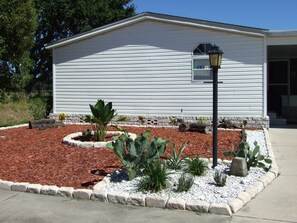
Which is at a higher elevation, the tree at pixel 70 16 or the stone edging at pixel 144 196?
the tree at pixel 70 16

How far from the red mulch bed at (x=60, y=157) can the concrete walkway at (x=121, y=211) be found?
0.70 m

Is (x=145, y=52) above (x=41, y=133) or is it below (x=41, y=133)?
above

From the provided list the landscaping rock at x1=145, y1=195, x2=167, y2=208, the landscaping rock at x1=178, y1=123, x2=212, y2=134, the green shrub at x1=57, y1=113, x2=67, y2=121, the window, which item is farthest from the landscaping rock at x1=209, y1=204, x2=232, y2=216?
the green shrub at x1=57, y1=113, x2=67, y2=121

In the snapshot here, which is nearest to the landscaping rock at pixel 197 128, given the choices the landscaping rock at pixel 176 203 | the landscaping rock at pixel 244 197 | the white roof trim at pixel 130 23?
the white roof trim at pixel 130 23

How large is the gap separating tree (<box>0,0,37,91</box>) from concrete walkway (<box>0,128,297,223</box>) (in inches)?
332

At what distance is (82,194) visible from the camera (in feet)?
18.2

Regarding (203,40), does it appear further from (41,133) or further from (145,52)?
(41,133)

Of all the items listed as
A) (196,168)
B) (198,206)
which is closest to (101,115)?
(196,168)

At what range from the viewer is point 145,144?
632 centimetres

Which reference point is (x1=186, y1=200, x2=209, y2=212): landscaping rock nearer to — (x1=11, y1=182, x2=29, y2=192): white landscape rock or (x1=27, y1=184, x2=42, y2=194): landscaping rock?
(x1=27, y1=184, x2=42, y2=194): landscaping rock

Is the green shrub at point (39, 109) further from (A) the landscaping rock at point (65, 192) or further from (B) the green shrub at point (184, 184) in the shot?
(B) the green shrub at point (184, 184)

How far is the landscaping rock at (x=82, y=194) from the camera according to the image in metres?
5.52

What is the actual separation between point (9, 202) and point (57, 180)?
1022mm

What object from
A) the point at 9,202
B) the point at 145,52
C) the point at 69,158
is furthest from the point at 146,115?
the point at 9,202
